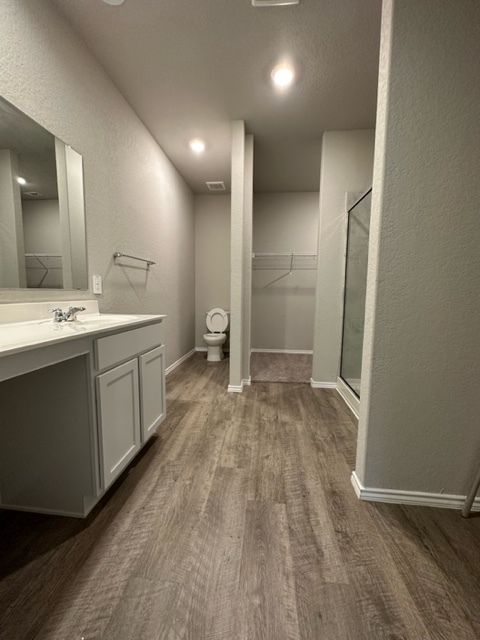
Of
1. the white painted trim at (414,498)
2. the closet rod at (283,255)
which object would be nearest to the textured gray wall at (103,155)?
the closet rod at (283,255)

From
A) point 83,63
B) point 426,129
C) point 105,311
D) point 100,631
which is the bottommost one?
point 100,631

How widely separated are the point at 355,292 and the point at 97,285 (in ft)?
7.19

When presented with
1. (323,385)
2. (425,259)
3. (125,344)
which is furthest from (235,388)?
(425,259)

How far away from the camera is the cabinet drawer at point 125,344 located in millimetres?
1106

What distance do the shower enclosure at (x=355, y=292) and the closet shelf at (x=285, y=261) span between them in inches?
55.8

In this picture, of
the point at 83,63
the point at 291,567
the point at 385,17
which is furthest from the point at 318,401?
the point at 83,63

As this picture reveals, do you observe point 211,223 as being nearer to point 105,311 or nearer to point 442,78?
point 105,311

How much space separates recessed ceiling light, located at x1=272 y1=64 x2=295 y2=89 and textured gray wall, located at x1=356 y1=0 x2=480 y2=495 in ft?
2.69

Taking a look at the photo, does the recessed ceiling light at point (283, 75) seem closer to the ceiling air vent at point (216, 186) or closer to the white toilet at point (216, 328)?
the ceiling air vent at point (216, 186)

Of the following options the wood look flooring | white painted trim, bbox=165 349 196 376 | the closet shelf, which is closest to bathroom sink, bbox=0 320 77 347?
the wood look flooring

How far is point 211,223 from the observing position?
4.11m

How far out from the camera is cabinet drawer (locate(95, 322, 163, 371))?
1.11 metres

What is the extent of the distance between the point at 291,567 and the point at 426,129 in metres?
1.77

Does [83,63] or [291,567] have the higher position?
[83,63]
